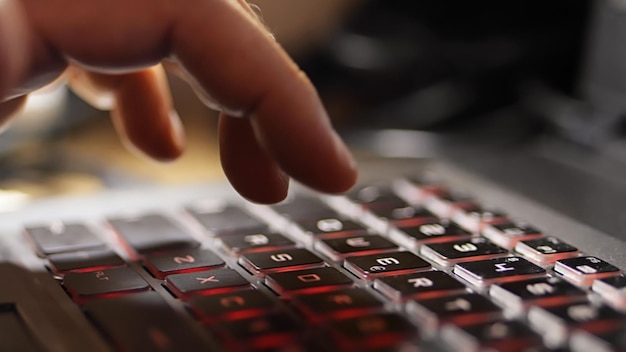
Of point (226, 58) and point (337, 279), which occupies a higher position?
point (226, 58)

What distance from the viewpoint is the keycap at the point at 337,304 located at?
0.37m

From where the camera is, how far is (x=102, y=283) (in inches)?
16.5

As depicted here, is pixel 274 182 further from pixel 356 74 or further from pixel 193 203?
pixel 356 74

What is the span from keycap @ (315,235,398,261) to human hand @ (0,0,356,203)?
0.05 m

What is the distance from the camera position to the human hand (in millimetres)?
377

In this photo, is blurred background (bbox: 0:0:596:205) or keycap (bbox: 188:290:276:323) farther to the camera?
blurred background (bbox: 0:0:596:205)

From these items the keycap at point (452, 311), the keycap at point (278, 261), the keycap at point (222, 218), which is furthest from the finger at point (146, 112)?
the keycap at point (452, 311)

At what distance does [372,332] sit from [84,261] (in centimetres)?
18

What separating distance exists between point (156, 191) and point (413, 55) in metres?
0.39

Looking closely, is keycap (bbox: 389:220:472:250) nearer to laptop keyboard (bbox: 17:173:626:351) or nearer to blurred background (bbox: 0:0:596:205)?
laptop keyboard (bbox: 17:173:626:351)

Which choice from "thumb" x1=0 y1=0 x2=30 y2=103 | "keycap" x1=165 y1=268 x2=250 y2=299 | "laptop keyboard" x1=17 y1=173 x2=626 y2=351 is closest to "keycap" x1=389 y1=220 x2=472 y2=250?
"laptop keyboard" x1=17 y1=173 x2=626 y2=351

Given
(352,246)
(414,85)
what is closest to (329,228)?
(352,246)

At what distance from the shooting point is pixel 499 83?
2.90 ft

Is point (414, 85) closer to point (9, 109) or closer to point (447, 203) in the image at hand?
point (447, 203)
